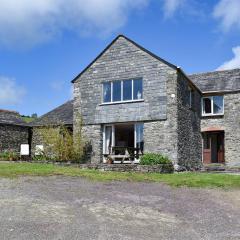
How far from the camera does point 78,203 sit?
39.4 feet

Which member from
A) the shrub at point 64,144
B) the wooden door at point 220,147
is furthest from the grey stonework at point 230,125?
the shrub at point 64,144

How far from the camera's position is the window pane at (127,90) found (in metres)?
27.0

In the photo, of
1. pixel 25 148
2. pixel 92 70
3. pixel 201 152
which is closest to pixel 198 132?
pixel 201 152

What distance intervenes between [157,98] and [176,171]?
Result: 15.6 feet

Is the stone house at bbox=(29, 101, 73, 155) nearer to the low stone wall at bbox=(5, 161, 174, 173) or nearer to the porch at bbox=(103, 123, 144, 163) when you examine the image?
the porch at bbox=(103, 123, 144, 163)

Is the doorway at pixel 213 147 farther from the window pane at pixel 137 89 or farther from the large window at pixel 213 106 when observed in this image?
the window pane at pixel 137 89

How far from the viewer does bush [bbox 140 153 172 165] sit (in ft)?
77.4

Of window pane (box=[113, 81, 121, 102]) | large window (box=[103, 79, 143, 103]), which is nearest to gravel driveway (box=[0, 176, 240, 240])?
large window (box=[103, 79, 143, 103])

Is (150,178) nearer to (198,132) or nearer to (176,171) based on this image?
(176,171)

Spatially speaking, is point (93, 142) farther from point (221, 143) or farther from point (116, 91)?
point (221, 143)

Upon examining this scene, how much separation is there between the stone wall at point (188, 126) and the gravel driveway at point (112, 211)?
35.3ft

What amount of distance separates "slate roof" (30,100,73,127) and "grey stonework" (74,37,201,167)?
3.99 m

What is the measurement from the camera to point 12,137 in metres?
34.2

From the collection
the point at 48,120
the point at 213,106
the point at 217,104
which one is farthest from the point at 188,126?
the point at 48,120
